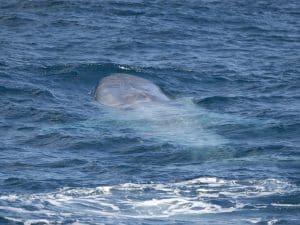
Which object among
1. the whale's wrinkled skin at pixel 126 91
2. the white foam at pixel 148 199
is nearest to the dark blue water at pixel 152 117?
the white foam at pixel 148 199

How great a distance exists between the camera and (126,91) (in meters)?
46.0

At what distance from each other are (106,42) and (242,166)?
80.6 feet

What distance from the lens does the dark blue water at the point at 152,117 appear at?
31672 millimetres

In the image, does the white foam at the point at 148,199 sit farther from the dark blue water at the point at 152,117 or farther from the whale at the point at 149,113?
the whale at the point at 149,113

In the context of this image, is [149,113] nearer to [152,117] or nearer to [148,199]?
[152,117]

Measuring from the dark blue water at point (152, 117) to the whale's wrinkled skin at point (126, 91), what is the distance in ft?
2.29

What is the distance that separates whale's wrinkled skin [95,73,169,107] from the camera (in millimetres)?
44719

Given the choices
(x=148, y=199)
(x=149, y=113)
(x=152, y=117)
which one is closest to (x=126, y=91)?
(x=149, y=113)

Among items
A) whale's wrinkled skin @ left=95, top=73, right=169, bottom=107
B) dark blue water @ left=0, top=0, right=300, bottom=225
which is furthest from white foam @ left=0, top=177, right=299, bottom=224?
whale's wrinkled skin @ left=95, top=73, right=169, bottom=107

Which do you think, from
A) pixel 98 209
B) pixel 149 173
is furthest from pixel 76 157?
pixel 98 209

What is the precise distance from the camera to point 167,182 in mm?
33531

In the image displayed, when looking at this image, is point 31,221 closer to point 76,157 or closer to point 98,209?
point 98,209

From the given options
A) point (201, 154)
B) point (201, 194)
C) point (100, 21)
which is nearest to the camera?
A: point (201, 194)

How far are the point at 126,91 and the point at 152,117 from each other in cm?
439
